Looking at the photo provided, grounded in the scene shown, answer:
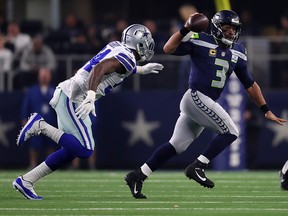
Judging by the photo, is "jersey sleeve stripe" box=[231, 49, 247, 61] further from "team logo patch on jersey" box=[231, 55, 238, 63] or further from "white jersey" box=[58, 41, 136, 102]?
"white jersey" box=[58, 41, 136, 102]

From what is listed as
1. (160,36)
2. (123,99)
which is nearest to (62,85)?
(123,99)

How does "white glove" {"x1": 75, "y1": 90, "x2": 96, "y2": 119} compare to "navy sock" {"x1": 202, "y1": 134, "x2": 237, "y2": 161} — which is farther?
"navy sock" {"x1": 202, "y1": 134, "x2": 237, "y2": 161}

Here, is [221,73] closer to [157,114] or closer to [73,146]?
[73,146]

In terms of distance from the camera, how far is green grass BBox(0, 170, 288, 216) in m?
7.65

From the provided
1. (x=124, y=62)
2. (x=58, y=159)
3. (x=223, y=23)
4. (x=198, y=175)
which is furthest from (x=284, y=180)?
(x=58, y=159)

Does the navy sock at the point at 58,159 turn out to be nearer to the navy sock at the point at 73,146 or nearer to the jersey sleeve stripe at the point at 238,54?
the navy sock at the point at 73,146

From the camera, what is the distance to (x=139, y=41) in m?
8.76

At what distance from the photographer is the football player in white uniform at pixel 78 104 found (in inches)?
333

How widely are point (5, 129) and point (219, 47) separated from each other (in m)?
6.08

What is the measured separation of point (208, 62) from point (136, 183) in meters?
1.18

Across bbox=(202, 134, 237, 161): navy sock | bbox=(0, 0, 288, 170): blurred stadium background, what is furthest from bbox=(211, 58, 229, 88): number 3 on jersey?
bbox=(0, 0, 288, 170): blurred stadium background

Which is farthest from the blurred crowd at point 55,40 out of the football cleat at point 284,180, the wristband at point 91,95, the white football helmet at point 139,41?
the wristband at point 91,95

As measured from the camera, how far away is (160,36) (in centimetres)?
1530

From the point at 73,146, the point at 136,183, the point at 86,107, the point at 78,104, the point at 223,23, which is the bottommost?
the point at 136,183
